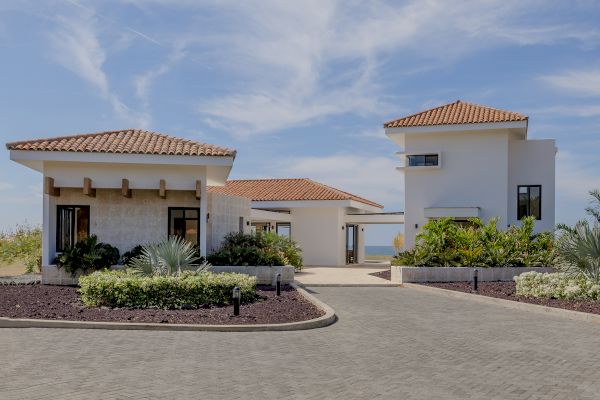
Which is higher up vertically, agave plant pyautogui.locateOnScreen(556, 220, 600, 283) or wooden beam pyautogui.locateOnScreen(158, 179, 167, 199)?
wooden beam pyautogui.locateOnScreen(158, 179, 167, 199)

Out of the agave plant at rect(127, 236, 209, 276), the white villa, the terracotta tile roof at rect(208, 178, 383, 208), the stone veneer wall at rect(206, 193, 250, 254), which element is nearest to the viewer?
the agave plant at rect(127, 236, 209, 276)

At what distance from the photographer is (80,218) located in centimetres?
2105

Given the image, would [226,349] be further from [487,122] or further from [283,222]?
[283,222]

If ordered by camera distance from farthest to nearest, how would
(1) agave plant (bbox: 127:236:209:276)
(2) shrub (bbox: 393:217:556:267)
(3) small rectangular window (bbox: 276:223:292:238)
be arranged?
(3) small rectangular window (bbox: 276:223:292:238) < (2) shrub (bbox: 393:217:556:267) < (1) agave plant (bbox: 127:236:209:276)

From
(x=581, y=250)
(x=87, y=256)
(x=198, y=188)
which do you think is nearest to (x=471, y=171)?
(x=581, y=250)

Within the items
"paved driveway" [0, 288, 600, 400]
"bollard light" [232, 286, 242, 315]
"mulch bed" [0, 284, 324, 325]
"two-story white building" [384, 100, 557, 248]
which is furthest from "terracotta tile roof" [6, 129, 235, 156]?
"two-story white building" [384, 100, 557, 248]

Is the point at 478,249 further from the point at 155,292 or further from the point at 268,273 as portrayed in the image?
the point at 155,292

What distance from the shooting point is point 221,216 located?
25.9m

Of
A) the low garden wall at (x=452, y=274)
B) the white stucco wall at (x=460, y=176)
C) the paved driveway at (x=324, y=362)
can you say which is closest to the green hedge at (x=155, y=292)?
the paved driveway at (x=324, y=362)

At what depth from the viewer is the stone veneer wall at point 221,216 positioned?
24.7m

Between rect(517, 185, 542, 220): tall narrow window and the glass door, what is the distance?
1082 centimetres

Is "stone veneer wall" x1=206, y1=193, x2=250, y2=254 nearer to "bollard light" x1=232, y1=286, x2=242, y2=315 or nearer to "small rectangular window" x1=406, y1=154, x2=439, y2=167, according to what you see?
"small rectangular window" x1=406, y1=154, x2=439, y2=167

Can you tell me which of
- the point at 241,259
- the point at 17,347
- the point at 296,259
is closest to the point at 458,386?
the point at 17,347

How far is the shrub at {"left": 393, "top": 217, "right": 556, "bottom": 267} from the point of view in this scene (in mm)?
21484
